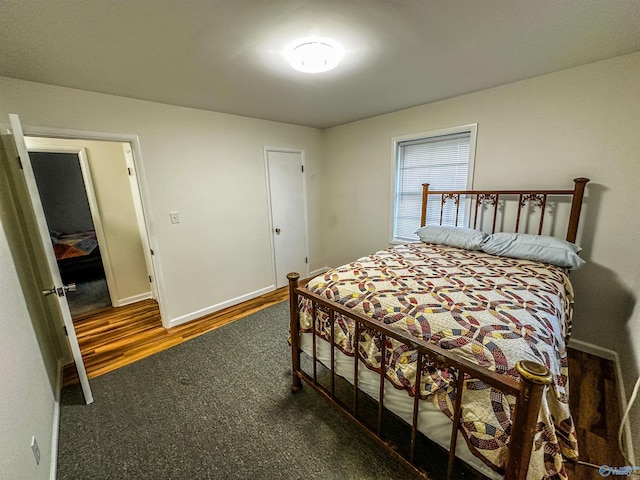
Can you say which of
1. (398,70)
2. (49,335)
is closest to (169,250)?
(49,335)

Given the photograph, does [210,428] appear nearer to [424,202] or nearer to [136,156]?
[136,156]

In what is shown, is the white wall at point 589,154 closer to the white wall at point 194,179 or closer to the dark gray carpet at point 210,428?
the dark gray carpet at point 210,428

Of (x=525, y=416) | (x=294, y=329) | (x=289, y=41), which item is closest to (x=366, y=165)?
(x=289, y=41)

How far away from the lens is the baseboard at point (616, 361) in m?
1.40

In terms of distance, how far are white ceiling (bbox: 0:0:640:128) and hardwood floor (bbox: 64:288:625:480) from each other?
2.32 m

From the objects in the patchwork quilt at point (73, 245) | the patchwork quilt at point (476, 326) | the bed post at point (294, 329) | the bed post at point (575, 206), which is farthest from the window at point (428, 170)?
the patchwork quilt at point (73, 245)

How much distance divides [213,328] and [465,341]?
251 centimetres

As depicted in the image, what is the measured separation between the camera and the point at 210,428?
5.30 feet

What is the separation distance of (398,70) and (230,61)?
1.25 metres

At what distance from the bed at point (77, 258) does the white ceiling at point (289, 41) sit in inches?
126

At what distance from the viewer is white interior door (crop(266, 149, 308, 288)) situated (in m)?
3.55

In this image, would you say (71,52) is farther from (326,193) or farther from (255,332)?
(326,193)

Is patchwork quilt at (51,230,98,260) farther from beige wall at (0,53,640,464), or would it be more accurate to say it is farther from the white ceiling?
the white ceiling

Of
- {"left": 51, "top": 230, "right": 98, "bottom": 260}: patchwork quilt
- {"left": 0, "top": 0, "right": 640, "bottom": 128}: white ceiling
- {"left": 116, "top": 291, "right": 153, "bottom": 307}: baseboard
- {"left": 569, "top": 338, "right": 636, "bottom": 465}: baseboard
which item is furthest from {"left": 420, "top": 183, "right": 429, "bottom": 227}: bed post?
{"left": 51, "top": 230, "right": 98, "bottom": 260}: patchwork quilt
